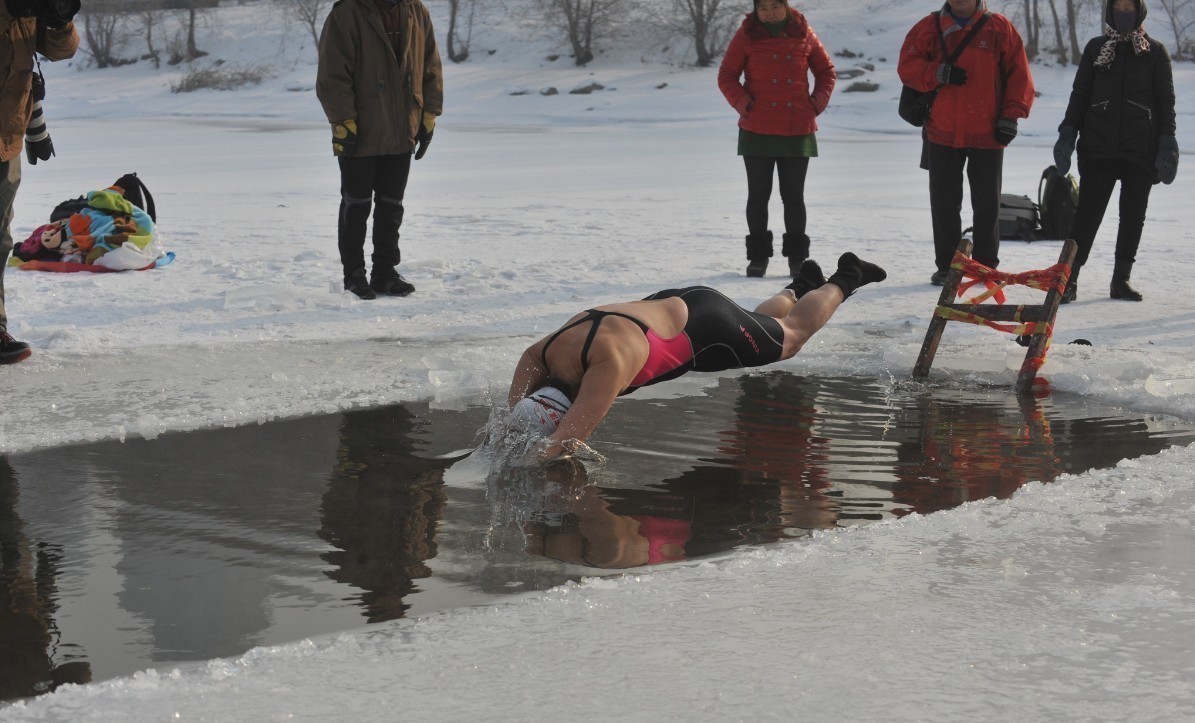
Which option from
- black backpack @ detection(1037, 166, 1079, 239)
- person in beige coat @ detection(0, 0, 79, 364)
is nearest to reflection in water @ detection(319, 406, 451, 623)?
person in beige coat @ detection(0, 0, 79, 364)

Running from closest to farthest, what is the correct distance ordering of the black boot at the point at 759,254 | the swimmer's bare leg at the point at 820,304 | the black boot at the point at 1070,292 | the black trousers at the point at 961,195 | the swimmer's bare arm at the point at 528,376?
the swimmer's bare arm at the point at 528,376
the swimmer's bare leg at the point at 820,304
the black boot at the point at 1070,292
the black trousers at the point at 961,195
the black boot at the point at 759,254

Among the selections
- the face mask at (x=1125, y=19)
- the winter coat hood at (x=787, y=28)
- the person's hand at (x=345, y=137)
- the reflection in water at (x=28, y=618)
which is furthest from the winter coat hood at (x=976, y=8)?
the reflection in water at (x=28, y=618)

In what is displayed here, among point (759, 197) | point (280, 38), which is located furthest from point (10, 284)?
point (280, 38)

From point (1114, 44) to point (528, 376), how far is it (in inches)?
163

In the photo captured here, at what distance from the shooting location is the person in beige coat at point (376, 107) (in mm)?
6801

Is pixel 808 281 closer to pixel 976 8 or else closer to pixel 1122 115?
pixel 1122 115

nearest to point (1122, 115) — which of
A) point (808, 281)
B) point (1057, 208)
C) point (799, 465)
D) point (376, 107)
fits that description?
point (808, 281)

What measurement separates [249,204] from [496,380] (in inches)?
265

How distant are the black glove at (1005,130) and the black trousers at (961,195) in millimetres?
101

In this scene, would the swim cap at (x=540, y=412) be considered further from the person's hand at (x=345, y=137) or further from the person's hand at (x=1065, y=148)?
the person's hand at (x=1065, y=148)

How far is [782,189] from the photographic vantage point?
7711mm

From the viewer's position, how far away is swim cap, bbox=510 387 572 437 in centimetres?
402

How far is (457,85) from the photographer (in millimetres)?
33125

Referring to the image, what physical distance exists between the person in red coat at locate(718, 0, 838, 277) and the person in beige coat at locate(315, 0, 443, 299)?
1.86 m
